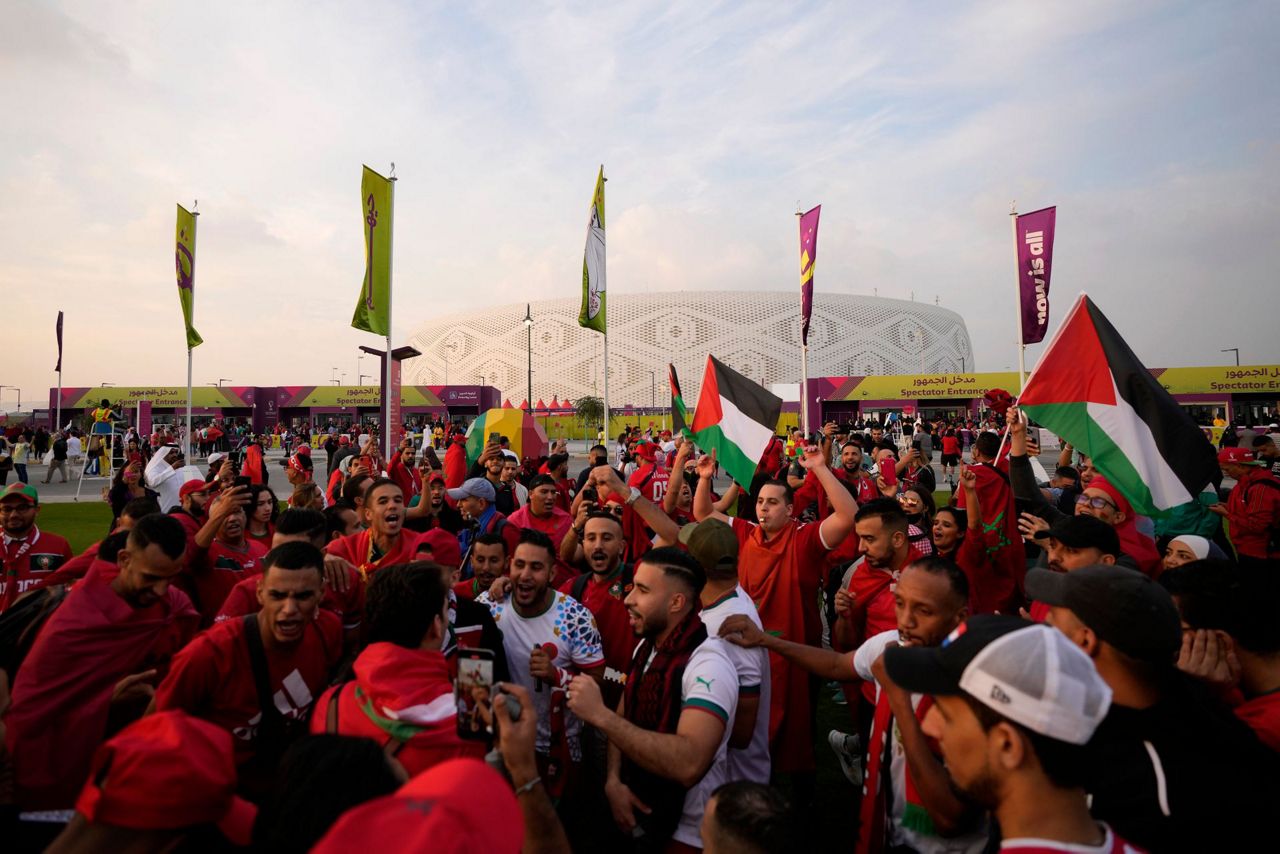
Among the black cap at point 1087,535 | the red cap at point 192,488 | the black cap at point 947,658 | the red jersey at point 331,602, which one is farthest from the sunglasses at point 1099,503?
the red cap at point 192,488

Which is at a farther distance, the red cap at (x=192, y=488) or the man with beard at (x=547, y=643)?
the red cap at (x=192, y=488)

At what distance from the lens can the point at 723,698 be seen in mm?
2262

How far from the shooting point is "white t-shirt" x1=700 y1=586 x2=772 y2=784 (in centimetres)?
255

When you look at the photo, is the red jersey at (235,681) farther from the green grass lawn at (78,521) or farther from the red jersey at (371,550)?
the green grass lawn at (78,521)

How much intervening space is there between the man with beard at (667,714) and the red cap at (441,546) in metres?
1.90

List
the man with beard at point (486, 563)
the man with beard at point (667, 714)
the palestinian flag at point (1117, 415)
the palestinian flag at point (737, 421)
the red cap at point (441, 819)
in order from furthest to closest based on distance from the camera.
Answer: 1. the palestinian flag at point (737, 421)
2. the palestinian flag at point (1117, 415)
3. the man with beard at point (486, 563)
4. the man with beard at point (667, 714)
5. the red cap at point (441, 819)

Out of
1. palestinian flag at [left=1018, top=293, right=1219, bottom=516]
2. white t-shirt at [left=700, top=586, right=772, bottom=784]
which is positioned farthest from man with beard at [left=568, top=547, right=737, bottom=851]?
palestinian flag at [left=1018, top=293, right=1219, bottom=516]

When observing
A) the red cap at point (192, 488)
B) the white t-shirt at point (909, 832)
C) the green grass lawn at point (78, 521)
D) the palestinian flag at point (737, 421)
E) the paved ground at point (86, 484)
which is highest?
the palestinian flag at point (737, 421)

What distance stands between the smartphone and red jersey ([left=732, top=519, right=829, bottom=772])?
1.97 meters

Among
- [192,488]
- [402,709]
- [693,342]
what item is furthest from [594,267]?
[693,342]

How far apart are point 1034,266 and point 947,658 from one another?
1208 cm

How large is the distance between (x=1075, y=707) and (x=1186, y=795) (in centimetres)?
69

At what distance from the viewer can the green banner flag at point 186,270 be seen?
13.9 metres

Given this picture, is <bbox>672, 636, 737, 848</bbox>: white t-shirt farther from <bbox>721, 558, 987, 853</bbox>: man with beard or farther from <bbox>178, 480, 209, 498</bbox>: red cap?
<bbox>178, 480, 209, 498</bbox>: red cap
